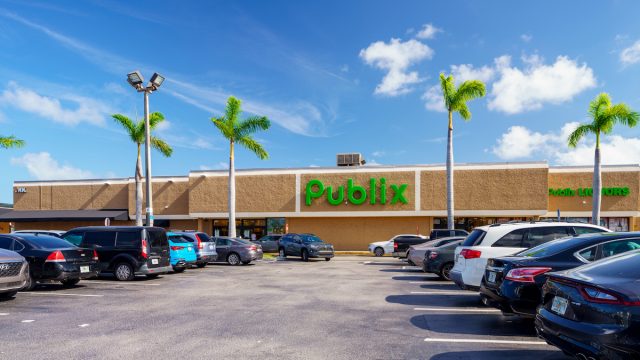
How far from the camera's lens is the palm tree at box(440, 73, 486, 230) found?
29.0 meters

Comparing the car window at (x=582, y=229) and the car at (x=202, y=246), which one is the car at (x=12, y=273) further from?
the car window at (x=582, y=229)

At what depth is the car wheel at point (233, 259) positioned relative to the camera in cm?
2222

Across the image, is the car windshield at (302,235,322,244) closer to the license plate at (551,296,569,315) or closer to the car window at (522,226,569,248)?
the car window at (522,226,569,248)

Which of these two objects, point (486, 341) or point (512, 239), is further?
point (512, 239)

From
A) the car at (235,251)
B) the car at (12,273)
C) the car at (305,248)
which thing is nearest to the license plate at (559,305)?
the car at (12,273)

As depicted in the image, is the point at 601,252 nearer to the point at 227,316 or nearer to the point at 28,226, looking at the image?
the point at 227,316

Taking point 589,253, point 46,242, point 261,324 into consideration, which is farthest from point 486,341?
point 46,242

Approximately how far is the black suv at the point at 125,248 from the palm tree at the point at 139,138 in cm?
1453

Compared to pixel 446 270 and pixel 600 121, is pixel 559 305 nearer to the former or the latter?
pixel 446 270

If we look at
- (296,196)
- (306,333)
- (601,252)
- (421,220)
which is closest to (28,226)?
(296,196)

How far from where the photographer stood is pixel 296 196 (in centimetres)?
3534

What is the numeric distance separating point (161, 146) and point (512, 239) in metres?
27.1

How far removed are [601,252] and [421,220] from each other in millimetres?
26996

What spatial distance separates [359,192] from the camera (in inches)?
1359
